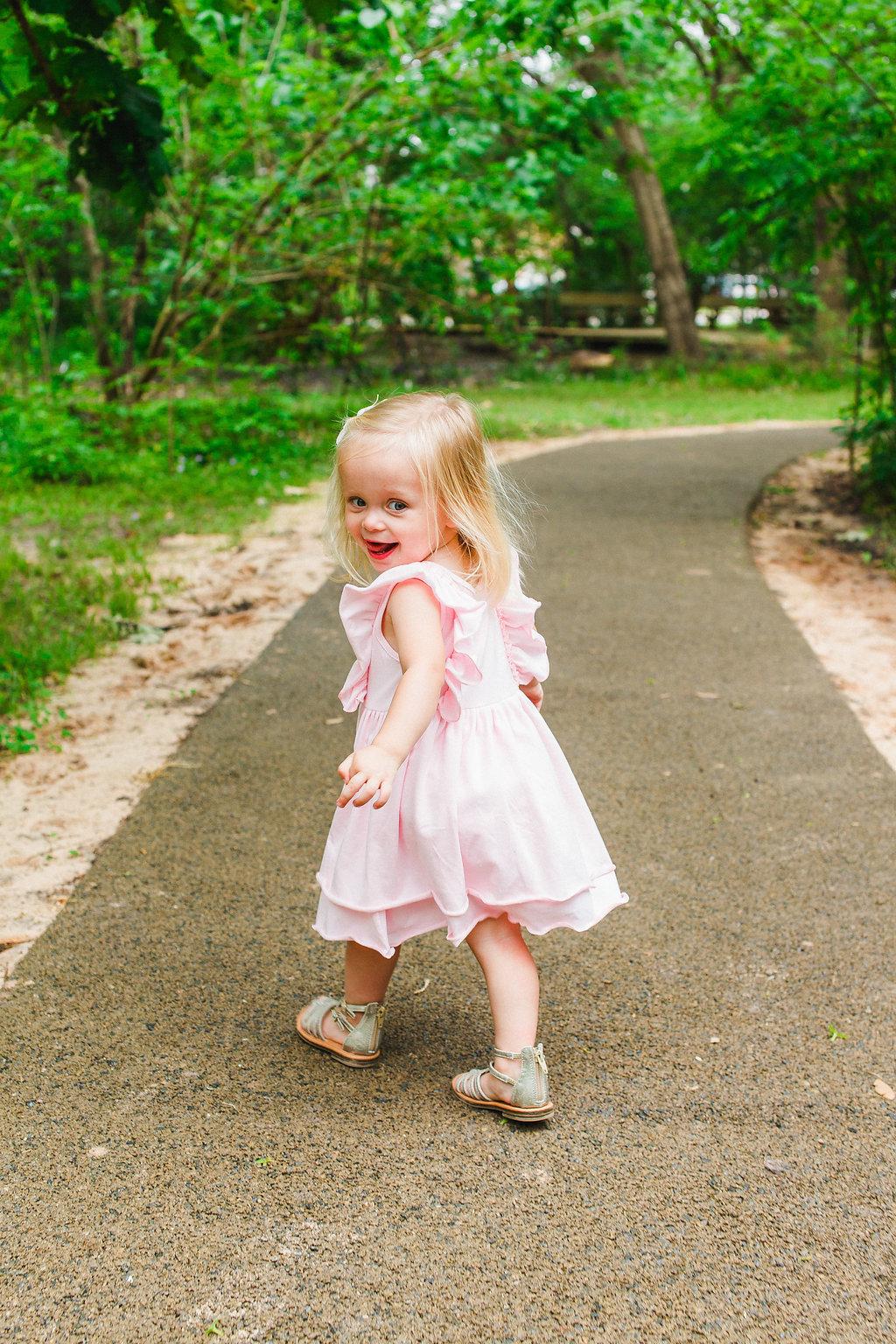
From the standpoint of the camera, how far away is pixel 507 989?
213 centimetres

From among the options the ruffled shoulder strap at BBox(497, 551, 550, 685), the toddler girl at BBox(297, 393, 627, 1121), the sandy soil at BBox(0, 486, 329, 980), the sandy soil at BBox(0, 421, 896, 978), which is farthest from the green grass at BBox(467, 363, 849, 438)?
the toddler girl at BBox(297, 393, 627, 1121)

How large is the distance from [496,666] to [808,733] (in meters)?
2.52

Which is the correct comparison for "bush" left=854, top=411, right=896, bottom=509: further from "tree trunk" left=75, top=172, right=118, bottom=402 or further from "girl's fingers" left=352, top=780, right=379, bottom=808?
"girl's fingers" left=352, top=780, right=379, bottom=808

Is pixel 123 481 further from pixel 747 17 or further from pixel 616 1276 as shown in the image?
pixel 616 1276

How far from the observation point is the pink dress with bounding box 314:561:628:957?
205 centimetres

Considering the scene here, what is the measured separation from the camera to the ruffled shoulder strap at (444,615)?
200 cm

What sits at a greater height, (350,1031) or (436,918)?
(436,918)

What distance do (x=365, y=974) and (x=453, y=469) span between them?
1.04 m

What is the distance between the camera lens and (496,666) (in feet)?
7.13

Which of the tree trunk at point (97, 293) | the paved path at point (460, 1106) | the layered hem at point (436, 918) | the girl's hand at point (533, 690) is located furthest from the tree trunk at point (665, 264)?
the layered hem at point (436, 918)

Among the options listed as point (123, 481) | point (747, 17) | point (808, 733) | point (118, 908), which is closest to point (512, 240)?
point (747, 17)

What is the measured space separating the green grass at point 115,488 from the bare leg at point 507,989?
1383 mm

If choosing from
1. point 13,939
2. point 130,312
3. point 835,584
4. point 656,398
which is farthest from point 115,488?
point 656,398

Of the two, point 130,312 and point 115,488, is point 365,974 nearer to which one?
point 115,488
